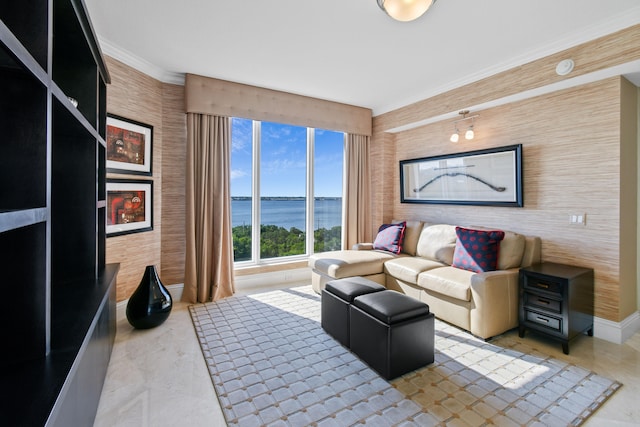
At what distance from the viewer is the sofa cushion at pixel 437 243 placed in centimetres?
382

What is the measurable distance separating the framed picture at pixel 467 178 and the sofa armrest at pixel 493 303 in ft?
3.49

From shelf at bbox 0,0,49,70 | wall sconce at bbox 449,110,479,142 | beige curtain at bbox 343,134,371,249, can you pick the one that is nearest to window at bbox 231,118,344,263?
beige curtain at bbox 343,134,371,249

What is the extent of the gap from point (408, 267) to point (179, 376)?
262 centimetres

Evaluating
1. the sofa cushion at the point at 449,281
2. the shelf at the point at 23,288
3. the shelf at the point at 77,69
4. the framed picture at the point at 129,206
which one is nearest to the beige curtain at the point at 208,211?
the framed picture at the point at 129,206

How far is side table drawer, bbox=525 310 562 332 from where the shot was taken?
2.62 m

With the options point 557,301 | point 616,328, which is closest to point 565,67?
point 557,301

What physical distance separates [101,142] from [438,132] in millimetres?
4140

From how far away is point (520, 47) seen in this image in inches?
116

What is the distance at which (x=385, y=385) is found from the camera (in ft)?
7.02

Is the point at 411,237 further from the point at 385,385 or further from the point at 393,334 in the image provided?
the point at 385,385

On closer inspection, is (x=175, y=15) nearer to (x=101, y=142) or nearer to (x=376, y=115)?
(x=101, y=142)

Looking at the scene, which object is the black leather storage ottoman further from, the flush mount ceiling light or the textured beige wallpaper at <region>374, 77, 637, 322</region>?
the flush mount ceiling light

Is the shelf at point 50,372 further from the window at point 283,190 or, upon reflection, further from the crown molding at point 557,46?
the crown molding at point 557,46

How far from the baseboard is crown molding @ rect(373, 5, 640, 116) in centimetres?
262
